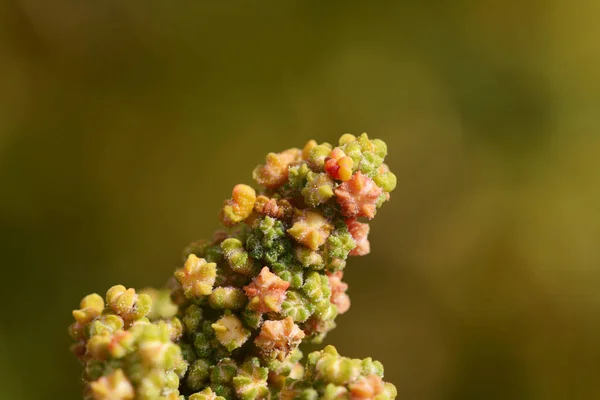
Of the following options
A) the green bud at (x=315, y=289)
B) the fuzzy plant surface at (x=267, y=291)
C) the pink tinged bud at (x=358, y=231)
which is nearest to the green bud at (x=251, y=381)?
the fuzzy plant surface at (x=267, y=291)

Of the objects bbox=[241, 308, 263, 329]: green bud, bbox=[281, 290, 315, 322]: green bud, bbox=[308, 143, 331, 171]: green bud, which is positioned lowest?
bbox=[241, 308, 263, 329]: green bud

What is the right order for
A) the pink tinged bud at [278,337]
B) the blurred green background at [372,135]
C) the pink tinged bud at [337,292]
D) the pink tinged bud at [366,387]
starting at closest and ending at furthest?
the pink tinged bud at [366,387] < the pink tinged bud at [278,337] < the pink tinged bud at [337,292] < the blurred green background at [372,135]

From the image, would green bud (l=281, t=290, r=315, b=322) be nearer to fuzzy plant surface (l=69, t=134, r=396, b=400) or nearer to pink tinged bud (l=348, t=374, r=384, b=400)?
fuzzy plant surface (l=69, t=134, r=396, b=400)

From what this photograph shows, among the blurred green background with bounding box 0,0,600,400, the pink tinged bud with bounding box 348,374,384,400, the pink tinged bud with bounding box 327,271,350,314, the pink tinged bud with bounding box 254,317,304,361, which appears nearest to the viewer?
the pink tinged bud with bounding box 348,374,384,400

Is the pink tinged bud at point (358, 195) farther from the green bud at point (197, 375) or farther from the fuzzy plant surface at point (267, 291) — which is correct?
the green bud at point (197, 375)

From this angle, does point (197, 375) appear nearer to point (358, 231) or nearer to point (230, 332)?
point (230, 332)

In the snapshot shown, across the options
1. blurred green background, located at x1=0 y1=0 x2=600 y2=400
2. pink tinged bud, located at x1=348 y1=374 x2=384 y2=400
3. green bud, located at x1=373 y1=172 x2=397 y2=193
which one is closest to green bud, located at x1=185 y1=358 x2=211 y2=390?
pink tinged bud, located at x1=348 y1=374 x2=384 y2=400

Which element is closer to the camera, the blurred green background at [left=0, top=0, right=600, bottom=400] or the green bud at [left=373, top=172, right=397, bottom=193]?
the green bud at [left=373, top=172, right=397, bottom=193]

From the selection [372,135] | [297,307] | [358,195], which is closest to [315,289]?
[297,307]
